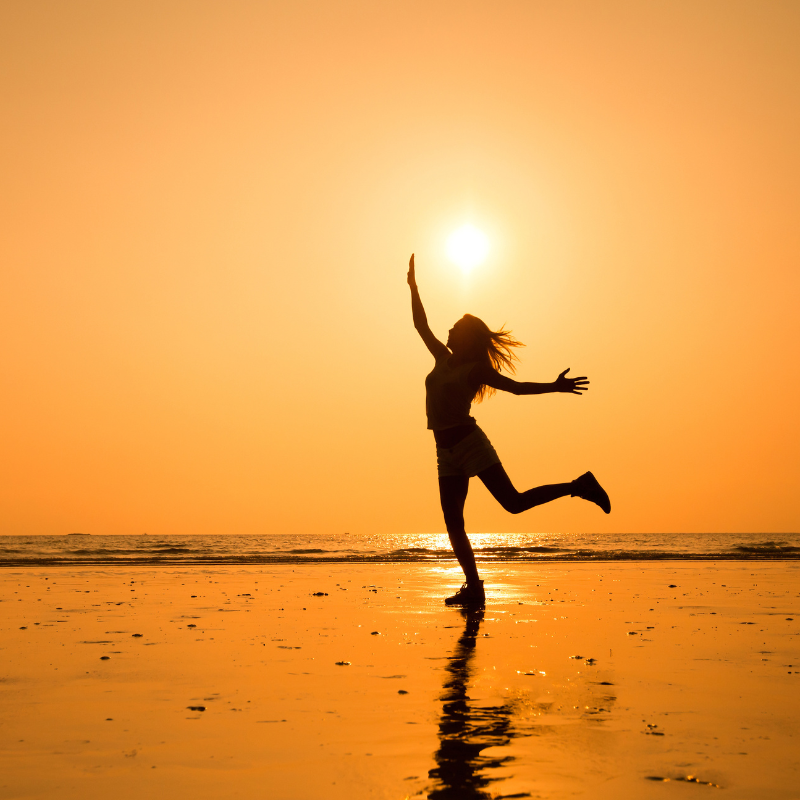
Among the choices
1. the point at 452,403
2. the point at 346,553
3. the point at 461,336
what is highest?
the point at 461,336

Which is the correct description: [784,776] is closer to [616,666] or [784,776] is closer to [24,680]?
[616,666]

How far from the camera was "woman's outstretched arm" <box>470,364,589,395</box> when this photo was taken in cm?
614

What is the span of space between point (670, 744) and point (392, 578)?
8.40 metres

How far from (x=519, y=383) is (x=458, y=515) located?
1.23 m

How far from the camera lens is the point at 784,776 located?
224 centimetres

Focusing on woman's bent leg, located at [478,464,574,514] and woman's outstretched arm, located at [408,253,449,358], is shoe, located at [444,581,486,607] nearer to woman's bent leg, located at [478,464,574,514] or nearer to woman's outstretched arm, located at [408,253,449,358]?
woman's bent leg, located at [478,464,574,514]

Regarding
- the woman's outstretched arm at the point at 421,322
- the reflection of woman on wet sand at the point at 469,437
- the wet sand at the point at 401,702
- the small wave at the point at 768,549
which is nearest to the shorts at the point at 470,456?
the reflection of woman on wet sand at the point at 469,437

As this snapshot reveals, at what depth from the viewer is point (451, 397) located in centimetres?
661

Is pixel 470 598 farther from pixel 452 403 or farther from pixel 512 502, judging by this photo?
pixel 452 403

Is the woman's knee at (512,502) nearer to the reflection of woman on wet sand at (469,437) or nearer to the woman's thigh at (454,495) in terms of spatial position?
the reflection of woman on wet sand at (469,437)

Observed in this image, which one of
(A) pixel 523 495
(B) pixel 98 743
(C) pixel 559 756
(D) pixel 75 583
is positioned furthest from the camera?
(D) pixel 75 583

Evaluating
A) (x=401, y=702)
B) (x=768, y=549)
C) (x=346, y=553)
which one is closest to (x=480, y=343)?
(x=401, y=702)

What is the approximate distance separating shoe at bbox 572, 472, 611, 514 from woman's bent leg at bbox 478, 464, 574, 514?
0.06 m

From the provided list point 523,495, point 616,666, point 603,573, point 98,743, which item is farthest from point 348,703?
point 603,573
